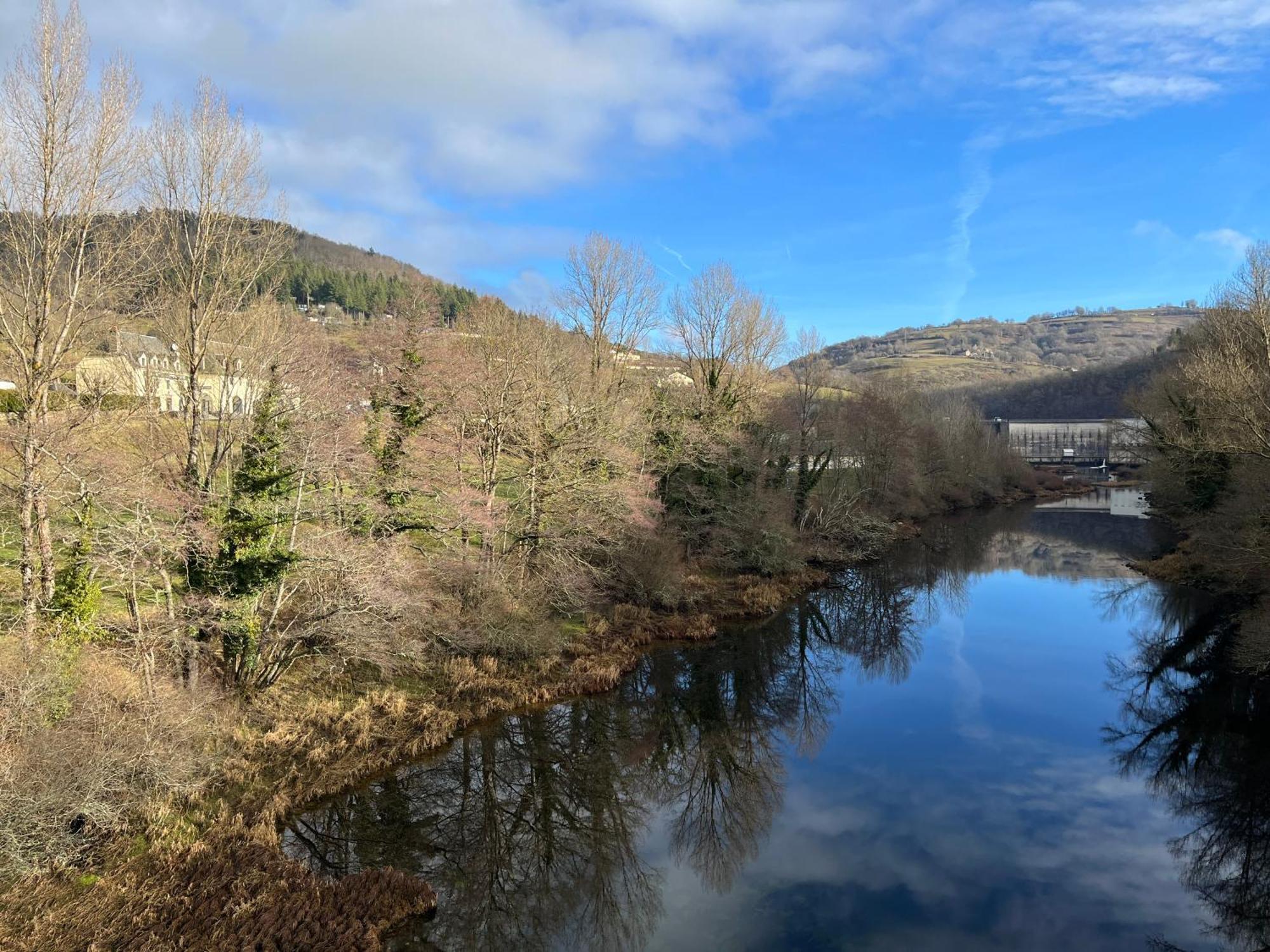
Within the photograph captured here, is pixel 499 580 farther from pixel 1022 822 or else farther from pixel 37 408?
pixel 1022 822

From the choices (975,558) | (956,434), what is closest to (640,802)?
(975,558)

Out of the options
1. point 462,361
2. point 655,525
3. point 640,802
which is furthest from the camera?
point 655,525

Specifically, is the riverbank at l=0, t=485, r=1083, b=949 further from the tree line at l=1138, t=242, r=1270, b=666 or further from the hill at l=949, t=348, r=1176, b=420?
the hill at l=949, t=348, r=1176, b=420

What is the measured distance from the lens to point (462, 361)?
2522 centimetres

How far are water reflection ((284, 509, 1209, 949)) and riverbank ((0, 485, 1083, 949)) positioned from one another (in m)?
0.57

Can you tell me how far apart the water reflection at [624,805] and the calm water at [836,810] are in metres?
0.06

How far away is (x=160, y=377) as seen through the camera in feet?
55.6

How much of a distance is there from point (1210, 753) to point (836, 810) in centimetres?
956

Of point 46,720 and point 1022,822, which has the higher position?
point 46,720

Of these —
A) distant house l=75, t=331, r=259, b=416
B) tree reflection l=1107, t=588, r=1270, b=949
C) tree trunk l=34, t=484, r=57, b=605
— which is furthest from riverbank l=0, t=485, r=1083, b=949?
tree reflection l=1107, t=588, r=1270, b=949

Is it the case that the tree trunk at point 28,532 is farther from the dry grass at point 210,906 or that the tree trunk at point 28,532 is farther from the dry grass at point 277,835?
the dry grass at point 210,906

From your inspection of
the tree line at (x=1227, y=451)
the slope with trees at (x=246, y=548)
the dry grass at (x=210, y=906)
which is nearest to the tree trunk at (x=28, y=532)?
the slope with trees at (x=246, y=548)

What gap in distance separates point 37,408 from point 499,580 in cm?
1215

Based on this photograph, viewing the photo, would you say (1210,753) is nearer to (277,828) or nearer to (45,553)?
(277,828)
